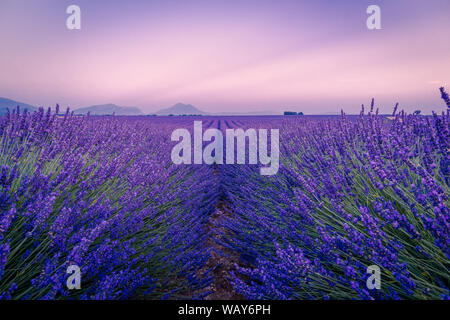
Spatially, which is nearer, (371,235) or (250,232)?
(371,235)

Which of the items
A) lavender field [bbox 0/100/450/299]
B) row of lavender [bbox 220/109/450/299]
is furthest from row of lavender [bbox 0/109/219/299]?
row of lavender [bbox 220/109/450/299]

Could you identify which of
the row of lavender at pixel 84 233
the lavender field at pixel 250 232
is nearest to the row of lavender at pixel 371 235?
the lavender field at pixel 250 232

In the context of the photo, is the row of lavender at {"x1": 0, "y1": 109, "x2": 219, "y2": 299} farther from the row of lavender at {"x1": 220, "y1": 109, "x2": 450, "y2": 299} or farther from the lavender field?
the row of lavender at {"x1": 220, "y1": 109, "x2": 450, "y2": 299}

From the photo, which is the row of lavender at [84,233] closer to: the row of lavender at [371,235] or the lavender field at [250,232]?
the lavender field at [250,232]

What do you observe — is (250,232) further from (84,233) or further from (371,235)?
(84,233)

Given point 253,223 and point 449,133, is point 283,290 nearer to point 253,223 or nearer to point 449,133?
point 253,223

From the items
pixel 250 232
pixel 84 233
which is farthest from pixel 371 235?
pixel 84 233

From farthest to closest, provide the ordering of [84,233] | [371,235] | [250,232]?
[250,232]
[84,233]
[371,235]

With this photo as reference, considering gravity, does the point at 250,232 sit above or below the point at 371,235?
below

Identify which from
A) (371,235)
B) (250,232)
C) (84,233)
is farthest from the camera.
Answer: (250,232)

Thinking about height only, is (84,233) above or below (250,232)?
above
